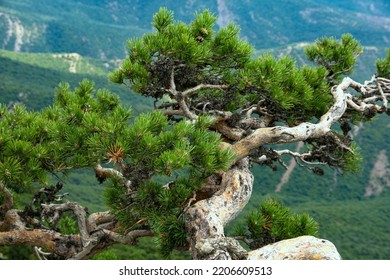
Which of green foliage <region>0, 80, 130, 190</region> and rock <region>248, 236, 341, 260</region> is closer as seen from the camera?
rock <region>248, 236, 341, 260</region>

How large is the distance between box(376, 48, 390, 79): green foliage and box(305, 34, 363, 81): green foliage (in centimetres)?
36

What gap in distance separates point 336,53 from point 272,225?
8.25 feet

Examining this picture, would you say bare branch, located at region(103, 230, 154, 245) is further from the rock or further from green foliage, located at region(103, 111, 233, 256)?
the rock

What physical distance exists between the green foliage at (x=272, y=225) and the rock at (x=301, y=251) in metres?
1.12

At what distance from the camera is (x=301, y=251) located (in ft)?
13.3

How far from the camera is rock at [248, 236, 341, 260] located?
3.96 metres

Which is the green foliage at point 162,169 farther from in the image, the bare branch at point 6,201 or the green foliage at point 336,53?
the green foliage at point 336,53

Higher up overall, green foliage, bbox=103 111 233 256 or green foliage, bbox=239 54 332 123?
green foliage, bbox=239 54 332 123

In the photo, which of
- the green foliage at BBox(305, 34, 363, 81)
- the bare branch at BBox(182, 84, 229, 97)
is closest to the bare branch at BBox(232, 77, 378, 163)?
the bare branch at BBox(182, 84, 229, 97)

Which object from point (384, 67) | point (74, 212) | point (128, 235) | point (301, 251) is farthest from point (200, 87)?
point (384, 67)

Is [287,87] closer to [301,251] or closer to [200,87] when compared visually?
[200,87]

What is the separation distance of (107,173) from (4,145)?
1.46 metres

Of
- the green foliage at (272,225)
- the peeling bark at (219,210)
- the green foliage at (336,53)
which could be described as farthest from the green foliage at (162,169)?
the green foliage at (336,53)

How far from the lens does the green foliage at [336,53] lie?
643cm
